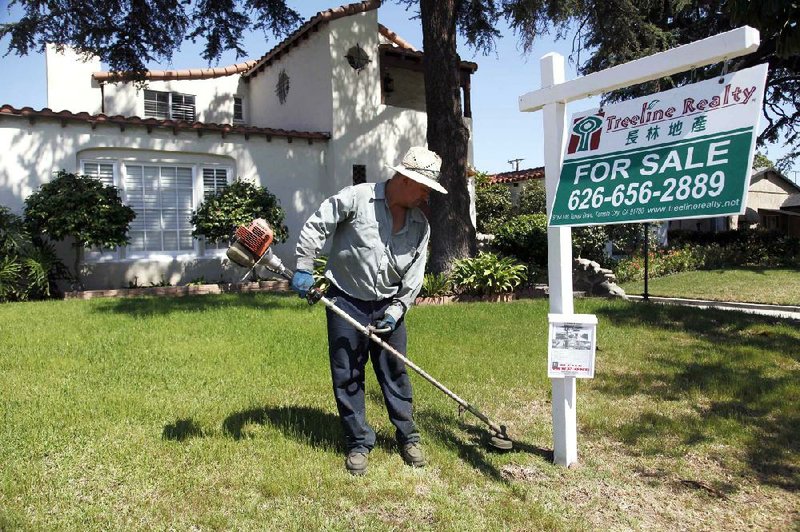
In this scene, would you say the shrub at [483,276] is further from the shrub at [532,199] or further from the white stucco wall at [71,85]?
the white stucco wall at [71,85]

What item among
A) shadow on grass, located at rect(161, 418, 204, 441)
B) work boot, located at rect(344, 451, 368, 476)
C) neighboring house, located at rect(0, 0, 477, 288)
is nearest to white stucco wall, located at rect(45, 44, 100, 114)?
neighboring house, located at rect(0, 0, 477, 288)

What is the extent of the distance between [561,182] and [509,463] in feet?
5.65

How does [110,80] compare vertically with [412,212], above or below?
above

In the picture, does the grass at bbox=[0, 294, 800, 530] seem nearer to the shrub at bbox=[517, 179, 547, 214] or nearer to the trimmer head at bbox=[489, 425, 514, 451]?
the trimmer head at bbox=[489, 425, 514, 451]

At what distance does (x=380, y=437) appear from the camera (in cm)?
409

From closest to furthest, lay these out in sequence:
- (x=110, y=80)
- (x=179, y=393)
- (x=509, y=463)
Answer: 1. (x=509, y=463)
2. (x=179, y=393)
3. (x=110, y=80)

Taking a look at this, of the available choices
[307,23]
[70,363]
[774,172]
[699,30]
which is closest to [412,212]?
[70,363]

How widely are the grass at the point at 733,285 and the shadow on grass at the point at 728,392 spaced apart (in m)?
6.29

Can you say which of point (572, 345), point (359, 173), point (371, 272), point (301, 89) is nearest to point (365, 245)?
point (371, 272)

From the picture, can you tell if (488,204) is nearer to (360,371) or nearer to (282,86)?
(282,86)

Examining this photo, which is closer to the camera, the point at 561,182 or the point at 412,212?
the point at 561,182

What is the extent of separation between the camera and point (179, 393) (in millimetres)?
4887

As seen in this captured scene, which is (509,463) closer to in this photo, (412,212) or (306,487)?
(306,487)

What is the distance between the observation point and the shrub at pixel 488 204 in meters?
19.5
